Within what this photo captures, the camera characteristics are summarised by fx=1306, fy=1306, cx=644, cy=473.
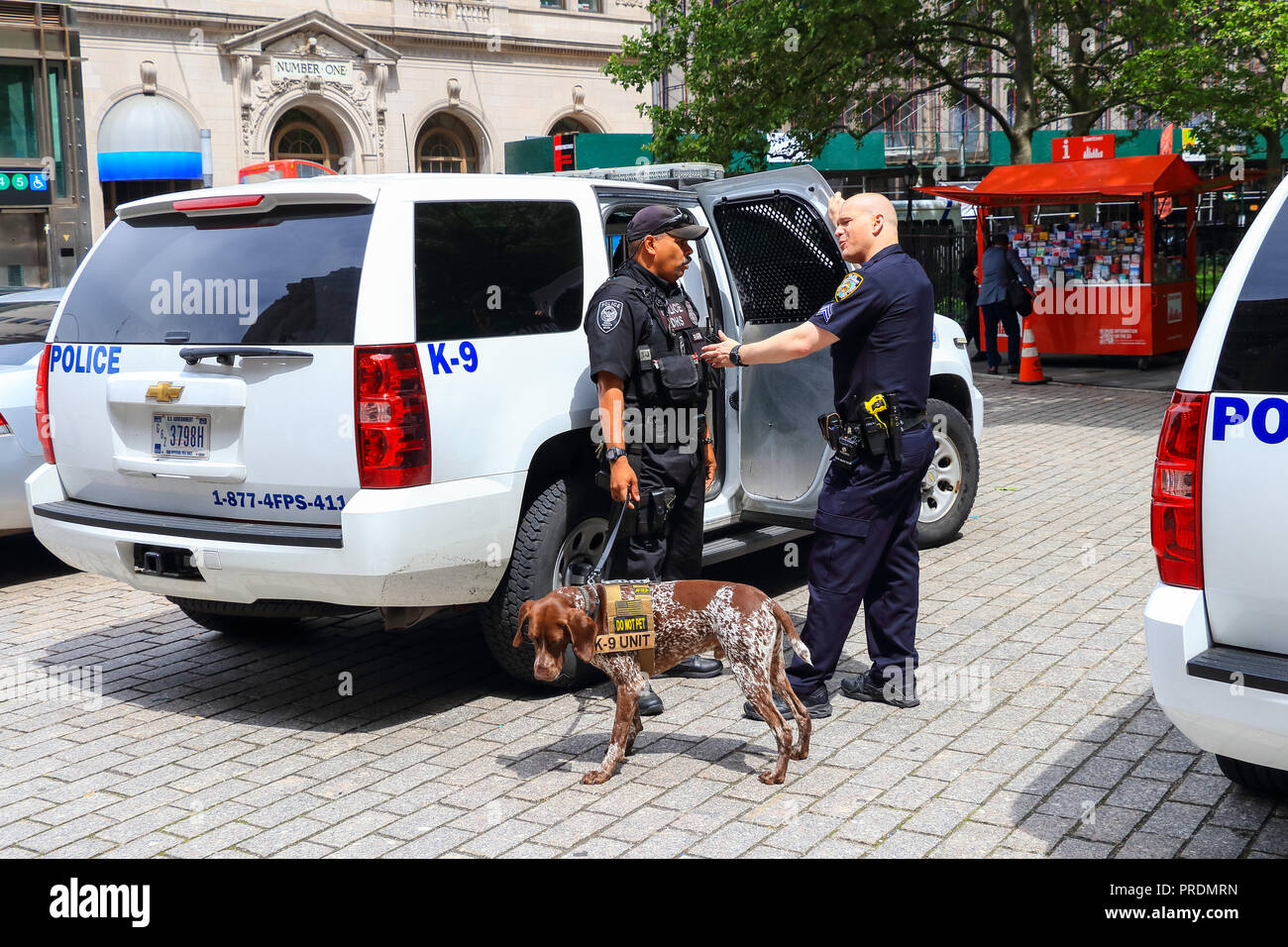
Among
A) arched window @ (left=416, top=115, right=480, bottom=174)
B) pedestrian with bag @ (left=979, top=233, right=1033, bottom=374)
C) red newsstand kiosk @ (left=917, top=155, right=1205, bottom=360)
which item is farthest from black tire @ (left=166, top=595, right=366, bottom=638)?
arched window @ (left=416, top=115, right=480, bottom=174)

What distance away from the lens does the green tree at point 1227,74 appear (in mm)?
15828

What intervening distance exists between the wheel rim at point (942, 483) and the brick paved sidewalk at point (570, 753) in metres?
0.63

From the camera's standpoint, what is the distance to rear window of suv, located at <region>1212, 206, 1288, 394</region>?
10.2 ft

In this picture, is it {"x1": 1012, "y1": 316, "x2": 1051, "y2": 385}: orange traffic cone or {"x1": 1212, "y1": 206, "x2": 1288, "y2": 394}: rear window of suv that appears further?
{"x1": 1012, "y1": 316, "x2": 1051, "y2": 385}: orange traffic cone

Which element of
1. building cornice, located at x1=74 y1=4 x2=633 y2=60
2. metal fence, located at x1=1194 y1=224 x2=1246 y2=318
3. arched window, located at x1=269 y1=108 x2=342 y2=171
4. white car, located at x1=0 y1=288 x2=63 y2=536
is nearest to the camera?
white car, located at x1=0 y1=288 x2=63 y2=536

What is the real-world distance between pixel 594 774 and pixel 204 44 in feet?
104

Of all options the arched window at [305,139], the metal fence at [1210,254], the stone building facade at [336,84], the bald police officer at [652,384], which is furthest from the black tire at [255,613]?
the arched window at [305,139]

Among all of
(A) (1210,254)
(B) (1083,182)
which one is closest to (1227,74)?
(B) (1083,182)

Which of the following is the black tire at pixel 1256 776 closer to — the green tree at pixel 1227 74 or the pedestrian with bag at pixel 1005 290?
the pedestrian with bag at pixel 1005 290

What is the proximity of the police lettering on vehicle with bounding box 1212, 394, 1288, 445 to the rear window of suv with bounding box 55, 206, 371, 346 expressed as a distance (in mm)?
2664

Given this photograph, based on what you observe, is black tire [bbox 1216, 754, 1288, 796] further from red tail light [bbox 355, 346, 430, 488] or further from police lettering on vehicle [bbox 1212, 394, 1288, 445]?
red tail light [bbox 355, 346, 430, 488]

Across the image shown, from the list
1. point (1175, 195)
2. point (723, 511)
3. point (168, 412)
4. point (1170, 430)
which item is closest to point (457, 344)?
point (168, 412)

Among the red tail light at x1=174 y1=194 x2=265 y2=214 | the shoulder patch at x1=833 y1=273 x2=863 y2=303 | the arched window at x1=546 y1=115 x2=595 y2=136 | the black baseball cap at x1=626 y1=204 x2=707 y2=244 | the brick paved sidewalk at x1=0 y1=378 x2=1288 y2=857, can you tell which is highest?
the arched window at x1=546 y1=115 x2=595 y2=136
